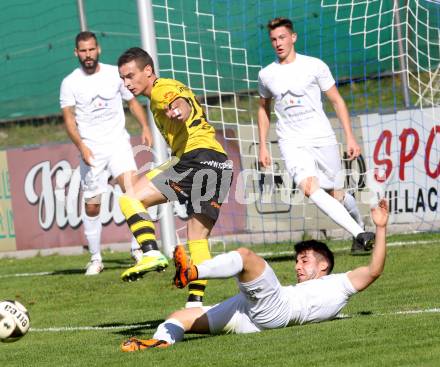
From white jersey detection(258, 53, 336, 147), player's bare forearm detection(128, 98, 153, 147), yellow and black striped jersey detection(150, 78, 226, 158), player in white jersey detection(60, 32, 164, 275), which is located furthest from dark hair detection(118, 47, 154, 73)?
player in white jersey detection(60, 32, 164, 275)

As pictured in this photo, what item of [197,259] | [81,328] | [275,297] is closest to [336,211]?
[197,259]

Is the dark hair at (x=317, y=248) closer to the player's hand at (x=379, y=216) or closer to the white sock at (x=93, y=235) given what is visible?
the player's hand at (x=379, y=216)

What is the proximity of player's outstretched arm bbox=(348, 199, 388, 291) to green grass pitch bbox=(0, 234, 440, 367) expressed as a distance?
0.27m

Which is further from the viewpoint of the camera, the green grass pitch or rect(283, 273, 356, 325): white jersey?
rect(283, 273, 356, 325): white jersey

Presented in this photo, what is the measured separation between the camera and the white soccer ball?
641 cm

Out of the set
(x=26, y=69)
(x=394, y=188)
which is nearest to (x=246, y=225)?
(x=394, y=188)

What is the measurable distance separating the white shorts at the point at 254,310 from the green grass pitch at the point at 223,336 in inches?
4.3

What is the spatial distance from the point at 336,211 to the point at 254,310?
387 cm

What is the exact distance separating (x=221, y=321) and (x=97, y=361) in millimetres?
932

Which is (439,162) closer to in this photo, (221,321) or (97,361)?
(221,321)

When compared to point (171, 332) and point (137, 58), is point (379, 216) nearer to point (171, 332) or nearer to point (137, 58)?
point (171, 332)

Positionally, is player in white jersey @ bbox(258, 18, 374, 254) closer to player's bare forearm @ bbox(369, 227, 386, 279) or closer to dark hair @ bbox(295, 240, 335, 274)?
dark hair @ bbox(295, 240, 335, 274)

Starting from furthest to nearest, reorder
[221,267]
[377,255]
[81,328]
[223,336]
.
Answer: [81,328] → [223,336] → [377,255] → [221,267]

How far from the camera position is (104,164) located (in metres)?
12.3
